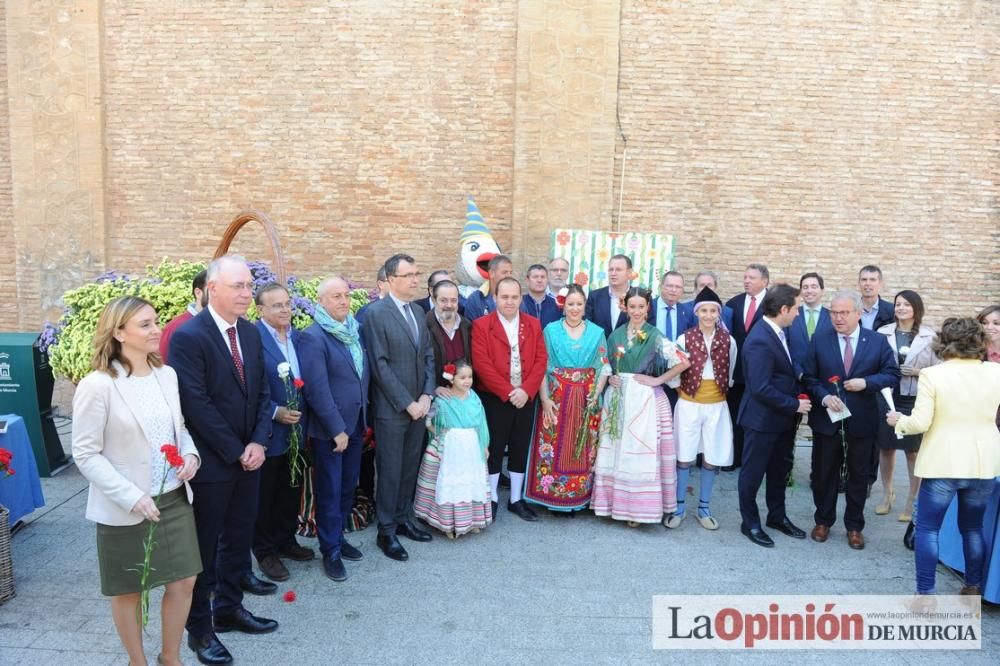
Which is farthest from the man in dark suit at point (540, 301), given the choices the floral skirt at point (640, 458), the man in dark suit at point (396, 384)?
the man in dark suit at point (396, 384)

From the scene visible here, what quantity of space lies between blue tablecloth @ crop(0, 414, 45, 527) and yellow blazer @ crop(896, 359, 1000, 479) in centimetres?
598

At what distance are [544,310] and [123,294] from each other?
3.77m

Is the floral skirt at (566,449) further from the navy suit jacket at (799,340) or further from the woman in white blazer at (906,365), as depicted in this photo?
the woman in white blazer at (906,365)

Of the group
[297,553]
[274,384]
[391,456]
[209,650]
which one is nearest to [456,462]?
[391,456]

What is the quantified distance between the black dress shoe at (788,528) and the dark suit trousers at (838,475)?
0.54ft

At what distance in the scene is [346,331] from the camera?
477 cm

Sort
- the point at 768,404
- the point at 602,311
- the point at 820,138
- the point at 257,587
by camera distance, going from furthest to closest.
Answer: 1. the point at 820,138
2. the point at 602,311
3. the point at 768,404
4. the point at 257,587

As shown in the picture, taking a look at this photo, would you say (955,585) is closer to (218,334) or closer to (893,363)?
(893,363)

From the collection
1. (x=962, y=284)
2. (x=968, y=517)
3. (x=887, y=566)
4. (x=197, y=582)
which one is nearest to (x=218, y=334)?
(x=197, y=582)

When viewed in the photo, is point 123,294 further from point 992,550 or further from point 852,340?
point 992,550

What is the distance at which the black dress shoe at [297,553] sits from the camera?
16.2 feet

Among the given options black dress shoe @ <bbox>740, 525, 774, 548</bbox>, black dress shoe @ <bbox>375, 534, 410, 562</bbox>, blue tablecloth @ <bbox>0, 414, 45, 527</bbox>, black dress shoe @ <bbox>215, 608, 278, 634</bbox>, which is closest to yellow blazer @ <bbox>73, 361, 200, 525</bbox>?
black dress shoe @ <bbox>215, 608, 278, 634</bbox>

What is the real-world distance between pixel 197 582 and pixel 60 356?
11.6 ft

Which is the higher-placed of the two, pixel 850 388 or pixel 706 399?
pixel 850 388
